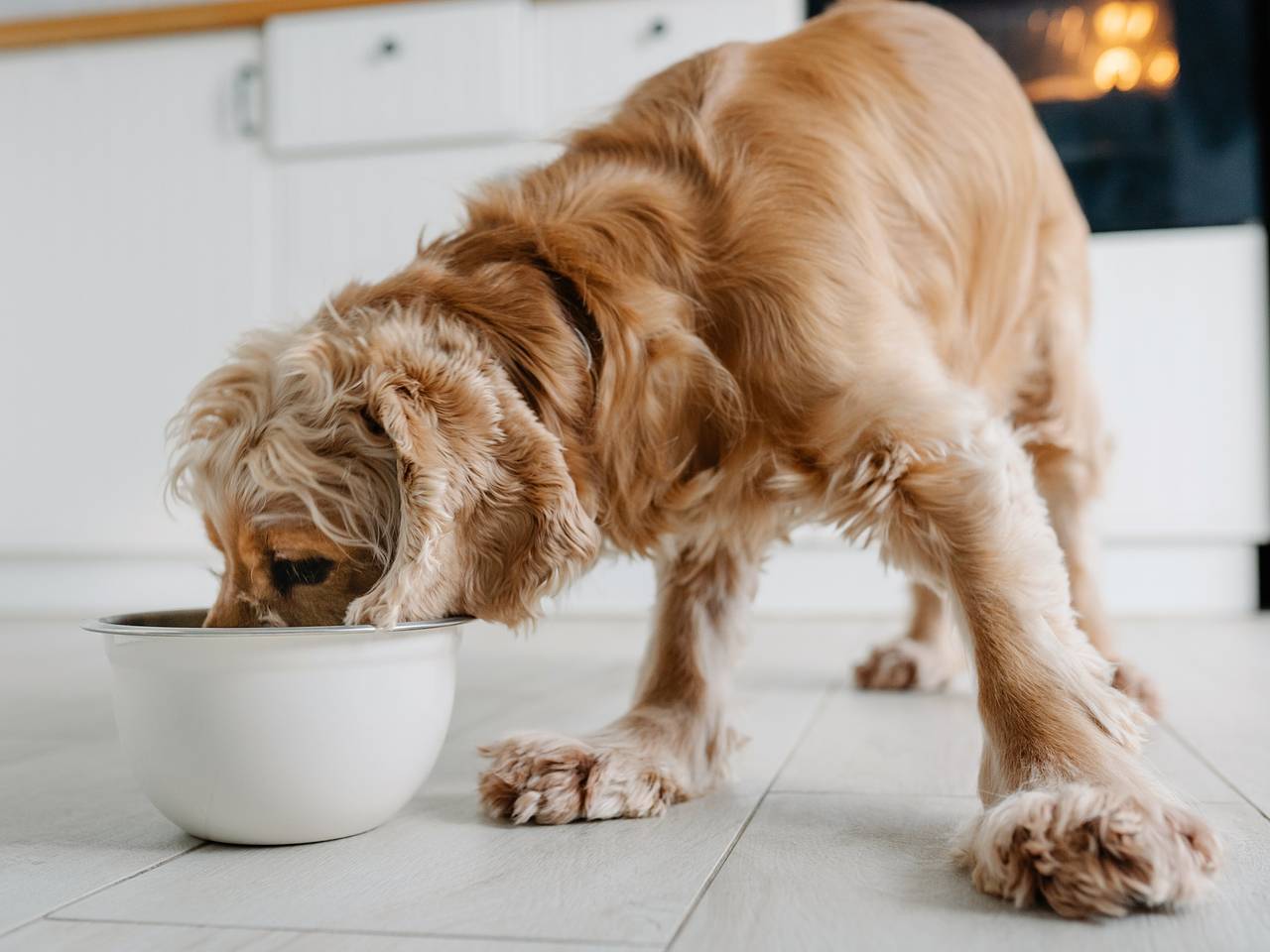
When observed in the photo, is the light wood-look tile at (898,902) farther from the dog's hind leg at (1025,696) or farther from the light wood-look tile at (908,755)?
the light wood-look tile at (908,755)

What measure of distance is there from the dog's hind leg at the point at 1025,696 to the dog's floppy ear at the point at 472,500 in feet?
0.95

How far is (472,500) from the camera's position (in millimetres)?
1134

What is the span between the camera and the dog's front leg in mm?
1241

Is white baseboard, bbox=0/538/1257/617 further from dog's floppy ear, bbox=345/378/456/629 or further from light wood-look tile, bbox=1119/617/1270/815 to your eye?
dog's floppy ear, bbox=345/378/456/629

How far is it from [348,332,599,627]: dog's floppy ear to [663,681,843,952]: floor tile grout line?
0.28 metres

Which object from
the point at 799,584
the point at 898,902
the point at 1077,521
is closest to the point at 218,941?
the point at 898,902

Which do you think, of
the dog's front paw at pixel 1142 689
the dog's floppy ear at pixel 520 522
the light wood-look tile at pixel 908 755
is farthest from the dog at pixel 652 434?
the dog's front paw at pixel 1142 689

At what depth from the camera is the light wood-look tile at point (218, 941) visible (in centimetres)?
84

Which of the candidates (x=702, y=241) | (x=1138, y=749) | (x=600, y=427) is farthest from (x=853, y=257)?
(x=1138, y=749)

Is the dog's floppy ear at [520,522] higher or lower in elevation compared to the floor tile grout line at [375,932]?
higher

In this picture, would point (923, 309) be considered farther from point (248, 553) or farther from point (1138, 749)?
point (248, 553)

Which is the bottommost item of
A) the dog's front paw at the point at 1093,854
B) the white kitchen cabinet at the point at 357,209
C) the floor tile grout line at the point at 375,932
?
the floor tile grout line at the point at 375,932

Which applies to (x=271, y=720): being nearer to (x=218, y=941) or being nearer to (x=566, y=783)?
(x=218, y=941)

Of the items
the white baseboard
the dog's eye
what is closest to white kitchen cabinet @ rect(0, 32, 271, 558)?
the white baseboard
